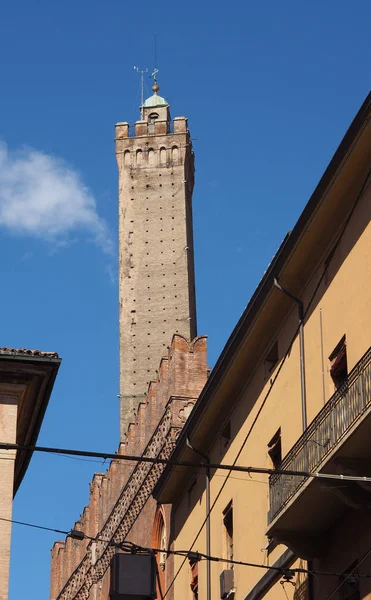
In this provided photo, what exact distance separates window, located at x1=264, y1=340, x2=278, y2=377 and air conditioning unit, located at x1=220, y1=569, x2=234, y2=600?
2.56 metres

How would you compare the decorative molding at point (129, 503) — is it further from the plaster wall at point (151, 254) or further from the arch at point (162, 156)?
the arch at point (162, 156)

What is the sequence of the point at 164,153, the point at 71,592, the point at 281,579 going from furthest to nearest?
the point at 164,153, the point at 71,592, the point at 281,579

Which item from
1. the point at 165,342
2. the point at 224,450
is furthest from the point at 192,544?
the point at 165,342

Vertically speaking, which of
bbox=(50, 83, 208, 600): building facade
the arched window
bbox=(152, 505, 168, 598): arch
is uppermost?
the arched window

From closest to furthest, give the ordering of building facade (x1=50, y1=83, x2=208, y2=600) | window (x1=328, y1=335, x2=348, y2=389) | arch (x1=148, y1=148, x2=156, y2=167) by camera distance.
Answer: window (x1=328, y1=335, x2=348, y2=389) < building facade (x1=50, y1=83, x2=208, y2=600) < arch (x1=148, y1=148, x2=156, y2=167)

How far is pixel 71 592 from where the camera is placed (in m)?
33.7

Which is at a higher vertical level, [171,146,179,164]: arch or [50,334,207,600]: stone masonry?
[171,146,179,164]: arch

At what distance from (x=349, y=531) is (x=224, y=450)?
5474 mm

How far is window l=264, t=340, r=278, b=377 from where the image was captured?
56.3 ft

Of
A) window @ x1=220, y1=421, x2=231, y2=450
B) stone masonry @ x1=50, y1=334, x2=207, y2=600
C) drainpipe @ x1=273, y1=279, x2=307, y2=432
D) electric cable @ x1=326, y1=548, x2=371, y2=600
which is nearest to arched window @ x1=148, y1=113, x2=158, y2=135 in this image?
stone masonry @ x1=50, y1=334, x2=207, y2=600

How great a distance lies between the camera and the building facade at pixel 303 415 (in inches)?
526

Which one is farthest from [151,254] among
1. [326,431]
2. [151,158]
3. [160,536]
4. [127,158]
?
[326,431]

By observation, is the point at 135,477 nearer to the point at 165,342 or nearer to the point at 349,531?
the point at 349,531

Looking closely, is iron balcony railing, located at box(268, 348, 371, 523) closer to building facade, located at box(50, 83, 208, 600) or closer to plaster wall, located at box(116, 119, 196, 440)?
building facade, located at box(50, 83, 208, 600)
